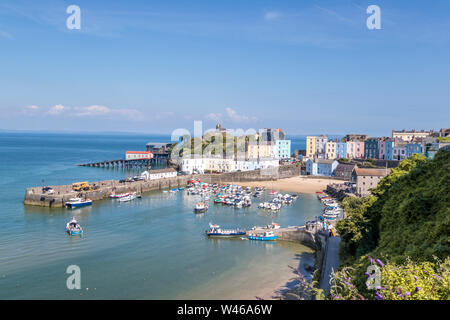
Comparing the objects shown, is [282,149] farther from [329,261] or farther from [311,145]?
A: [329,261]

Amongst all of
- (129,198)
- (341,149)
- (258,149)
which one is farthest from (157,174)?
(341,149)

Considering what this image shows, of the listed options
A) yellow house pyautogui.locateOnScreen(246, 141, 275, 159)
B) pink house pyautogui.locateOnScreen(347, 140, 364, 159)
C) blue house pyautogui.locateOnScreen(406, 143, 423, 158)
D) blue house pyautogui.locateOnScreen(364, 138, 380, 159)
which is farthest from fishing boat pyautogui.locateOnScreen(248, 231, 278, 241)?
pink house pyautogui.locateOnScreen(347, 140, 364, 159)
